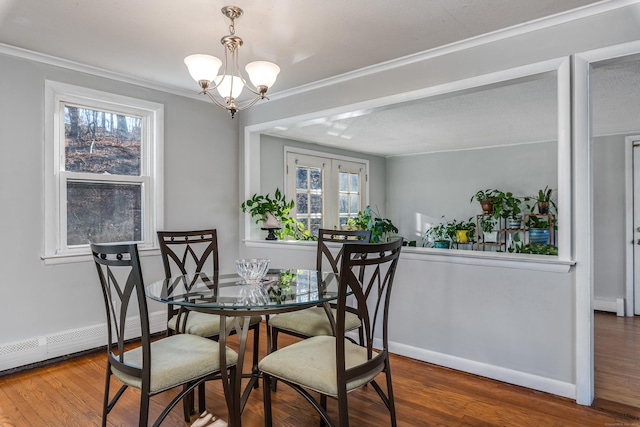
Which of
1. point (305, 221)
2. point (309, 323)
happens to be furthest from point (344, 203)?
point (309, 323)

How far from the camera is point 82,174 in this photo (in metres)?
3.26

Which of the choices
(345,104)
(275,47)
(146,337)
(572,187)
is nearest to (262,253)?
(345,104)

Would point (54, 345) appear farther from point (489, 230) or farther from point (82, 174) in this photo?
point (489, 230)

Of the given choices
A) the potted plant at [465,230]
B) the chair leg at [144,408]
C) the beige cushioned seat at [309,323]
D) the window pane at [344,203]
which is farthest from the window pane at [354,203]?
the chair leg at [144,408]

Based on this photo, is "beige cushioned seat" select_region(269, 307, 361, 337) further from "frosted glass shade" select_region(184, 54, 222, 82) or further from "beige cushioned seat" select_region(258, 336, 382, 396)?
"frosted glass shade" select_region(184, 54, 222, 82)

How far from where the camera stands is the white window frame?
3.06 m

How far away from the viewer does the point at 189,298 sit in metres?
2.04

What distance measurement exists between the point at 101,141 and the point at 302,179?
2795 millimetres

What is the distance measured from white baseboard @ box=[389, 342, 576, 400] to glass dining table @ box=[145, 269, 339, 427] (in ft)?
3.50

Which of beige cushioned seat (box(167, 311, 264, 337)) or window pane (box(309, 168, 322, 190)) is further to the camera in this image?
window pane (box(309, 168, 322, 190))

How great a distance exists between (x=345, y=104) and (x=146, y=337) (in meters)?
2.41

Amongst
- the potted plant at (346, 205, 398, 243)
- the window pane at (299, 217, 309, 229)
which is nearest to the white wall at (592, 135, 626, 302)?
the potted plant at (346, 205, 398, 243)

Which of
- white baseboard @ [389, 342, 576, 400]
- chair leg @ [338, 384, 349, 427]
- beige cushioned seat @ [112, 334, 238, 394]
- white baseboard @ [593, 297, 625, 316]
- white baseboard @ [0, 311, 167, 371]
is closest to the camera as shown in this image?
chair leg @ [338, 384, 349, 427]

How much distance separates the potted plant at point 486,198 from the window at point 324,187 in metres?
1.80
